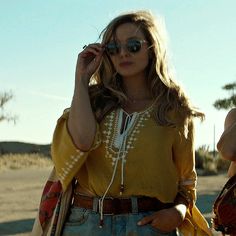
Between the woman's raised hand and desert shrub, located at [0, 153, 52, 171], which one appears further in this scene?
desert shrub, located at [0, 153, 52, 171]

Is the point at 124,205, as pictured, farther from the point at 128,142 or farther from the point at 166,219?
the point at 128,142

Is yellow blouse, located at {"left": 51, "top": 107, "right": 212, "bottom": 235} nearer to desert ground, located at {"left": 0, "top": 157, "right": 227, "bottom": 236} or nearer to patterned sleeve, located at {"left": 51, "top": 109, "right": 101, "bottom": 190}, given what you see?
patterned sleeve, located at {"left": 51, "top": 109, "right": 101, "bottom": 190}

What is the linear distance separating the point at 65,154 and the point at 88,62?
56 centimetres

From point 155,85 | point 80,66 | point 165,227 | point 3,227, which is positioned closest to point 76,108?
point 80,66

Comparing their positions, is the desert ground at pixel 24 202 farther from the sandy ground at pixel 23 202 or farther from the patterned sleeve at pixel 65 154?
the patterned sleeve at pixel 65 154

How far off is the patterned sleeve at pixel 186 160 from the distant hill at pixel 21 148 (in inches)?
1557

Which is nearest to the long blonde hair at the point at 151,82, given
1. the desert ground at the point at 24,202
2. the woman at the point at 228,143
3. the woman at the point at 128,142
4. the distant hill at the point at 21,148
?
the woman at the point at 128,142

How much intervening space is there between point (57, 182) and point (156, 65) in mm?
866

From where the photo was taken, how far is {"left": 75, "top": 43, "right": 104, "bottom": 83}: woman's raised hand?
3.72m

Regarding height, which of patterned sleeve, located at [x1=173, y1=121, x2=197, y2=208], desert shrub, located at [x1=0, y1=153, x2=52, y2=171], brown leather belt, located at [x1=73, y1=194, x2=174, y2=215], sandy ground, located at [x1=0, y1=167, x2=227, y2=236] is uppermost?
patterned sleeve, located at [x1=173, y1=121, x2=197, y2=208]

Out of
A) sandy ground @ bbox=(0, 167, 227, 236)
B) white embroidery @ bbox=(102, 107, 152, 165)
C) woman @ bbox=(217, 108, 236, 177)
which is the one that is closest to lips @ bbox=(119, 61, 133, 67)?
white embroidery @ bbox=(102, 107, 152, 165)

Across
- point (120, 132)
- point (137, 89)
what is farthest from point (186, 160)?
point (137, 89)

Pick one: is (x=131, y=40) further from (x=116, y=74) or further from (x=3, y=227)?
(x=3, y=227)

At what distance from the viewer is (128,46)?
3688mm
